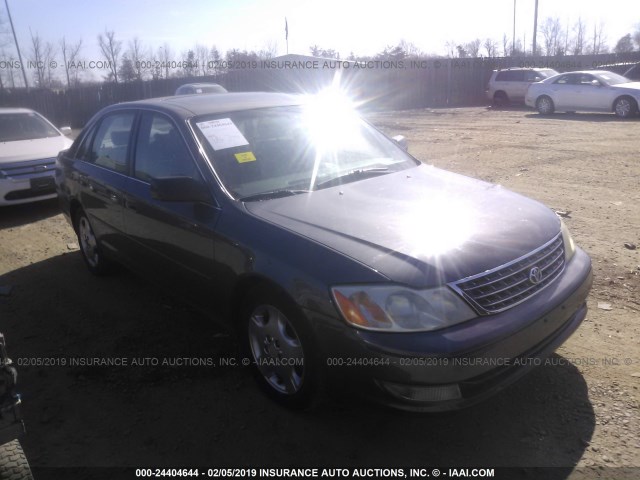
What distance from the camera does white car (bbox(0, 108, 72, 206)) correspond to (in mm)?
7625

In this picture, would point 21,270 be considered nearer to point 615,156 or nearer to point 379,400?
point 379,400

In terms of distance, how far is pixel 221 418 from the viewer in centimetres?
308

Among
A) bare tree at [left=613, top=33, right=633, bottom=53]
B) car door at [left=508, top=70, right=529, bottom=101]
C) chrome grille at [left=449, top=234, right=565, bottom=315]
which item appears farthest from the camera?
bare tree at [left=613, top=33, right=633, bottom=53]

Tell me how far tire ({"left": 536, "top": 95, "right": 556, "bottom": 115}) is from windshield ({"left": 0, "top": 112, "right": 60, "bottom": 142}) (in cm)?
1534

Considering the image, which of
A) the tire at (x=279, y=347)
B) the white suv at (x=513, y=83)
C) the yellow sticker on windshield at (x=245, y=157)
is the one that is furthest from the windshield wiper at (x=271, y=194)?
the white suv at (x=513, y=83)

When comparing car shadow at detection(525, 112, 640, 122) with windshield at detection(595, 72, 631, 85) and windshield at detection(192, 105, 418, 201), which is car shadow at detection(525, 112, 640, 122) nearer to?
windshield at detection(595, 72, 631, 85)

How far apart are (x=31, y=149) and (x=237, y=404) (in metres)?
6.77

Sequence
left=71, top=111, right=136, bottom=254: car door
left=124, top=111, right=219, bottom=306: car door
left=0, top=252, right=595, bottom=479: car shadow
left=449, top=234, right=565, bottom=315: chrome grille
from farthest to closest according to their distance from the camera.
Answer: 1. left=71, top=111, right=136, bottom=254: car door
2. left=124, top=111, right=219, bottom=306: car door
3. left=0, top=252, right=595, bottom=479: car shadow
4. left=449, top=234, right=565, bottom=315: chrome grille

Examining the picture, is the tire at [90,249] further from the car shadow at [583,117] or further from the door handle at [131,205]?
the car shadow at [583,117]

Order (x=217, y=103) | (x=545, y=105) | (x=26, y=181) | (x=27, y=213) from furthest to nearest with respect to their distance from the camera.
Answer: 1. (x=545, y=105)
2. (x=27, y=213)
3. (x=26, y=181)
4. (x=217, y=103)

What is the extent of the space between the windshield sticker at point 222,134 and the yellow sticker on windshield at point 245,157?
0.29ft

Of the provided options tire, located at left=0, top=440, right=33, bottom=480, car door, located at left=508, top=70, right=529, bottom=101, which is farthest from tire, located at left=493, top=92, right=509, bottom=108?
tire, located at left=0, top=440, right=33, bottom=480

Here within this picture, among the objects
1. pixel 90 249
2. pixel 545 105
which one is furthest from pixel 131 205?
pixel 545 105

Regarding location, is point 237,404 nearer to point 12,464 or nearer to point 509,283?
point 12,464
